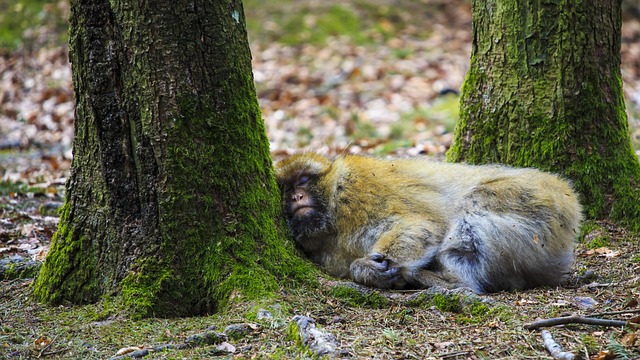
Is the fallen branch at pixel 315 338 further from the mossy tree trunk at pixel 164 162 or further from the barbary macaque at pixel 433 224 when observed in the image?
the barbary macaque at pixel 433 224

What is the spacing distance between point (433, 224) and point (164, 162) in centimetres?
221

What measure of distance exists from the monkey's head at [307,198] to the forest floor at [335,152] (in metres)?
0.56

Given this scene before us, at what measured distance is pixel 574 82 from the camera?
20.5ft

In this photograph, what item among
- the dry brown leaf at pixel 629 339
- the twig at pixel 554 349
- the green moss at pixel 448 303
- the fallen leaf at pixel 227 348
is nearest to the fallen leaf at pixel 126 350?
the fallen leaf at pixel 227 348

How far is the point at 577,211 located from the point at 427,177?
1.23 meters

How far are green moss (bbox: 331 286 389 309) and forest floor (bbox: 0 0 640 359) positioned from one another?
0.04 ft

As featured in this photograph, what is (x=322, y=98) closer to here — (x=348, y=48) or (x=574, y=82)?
(x=348, y=48)

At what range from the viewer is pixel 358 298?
194 inches

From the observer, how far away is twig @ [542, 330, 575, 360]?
12.1ft

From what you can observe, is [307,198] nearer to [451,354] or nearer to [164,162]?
[164,162]

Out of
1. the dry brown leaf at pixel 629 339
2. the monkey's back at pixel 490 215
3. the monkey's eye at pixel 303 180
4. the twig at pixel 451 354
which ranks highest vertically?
the monkey's eye at pixel 303 180

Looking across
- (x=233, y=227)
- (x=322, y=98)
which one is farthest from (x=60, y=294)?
(x=322, y=98)

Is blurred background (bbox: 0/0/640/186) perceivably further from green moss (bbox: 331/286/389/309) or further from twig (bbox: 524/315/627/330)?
twig (bbox: 524/315/627/330)

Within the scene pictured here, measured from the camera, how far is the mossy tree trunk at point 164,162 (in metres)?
4.58
